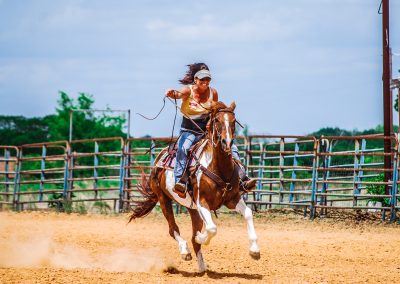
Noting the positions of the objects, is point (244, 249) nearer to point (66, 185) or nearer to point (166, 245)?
point (166, 245)

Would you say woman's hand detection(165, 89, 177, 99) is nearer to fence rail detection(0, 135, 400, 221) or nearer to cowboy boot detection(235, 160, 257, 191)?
cowboy boot detection(235, 160, 257, 191)

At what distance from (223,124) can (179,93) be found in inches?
46.9

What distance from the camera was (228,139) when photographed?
8805 mm

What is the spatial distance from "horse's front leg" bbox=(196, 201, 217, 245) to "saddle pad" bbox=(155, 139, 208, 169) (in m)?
0.63

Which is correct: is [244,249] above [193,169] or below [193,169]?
below

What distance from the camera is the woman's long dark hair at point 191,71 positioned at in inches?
398

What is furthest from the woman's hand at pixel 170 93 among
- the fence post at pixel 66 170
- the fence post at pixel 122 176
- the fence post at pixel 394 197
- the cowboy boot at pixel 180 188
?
the fence post at pixel 66 170

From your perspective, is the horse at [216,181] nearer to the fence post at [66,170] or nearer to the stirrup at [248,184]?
the stirrup at [248,184]

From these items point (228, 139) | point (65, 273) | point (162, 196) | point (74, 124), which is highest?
point (74, 124)

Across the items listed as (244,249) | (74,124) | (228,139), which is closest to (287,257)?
(244,249)

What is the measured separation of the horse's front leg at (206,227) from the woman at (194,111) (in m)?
0.52

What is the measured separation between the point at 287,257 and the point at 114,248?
2976mm

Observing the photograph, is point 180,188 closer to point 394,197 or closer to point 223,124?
point 223,124

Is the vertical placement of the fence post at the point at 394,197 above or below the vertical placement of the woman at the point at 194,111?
below
